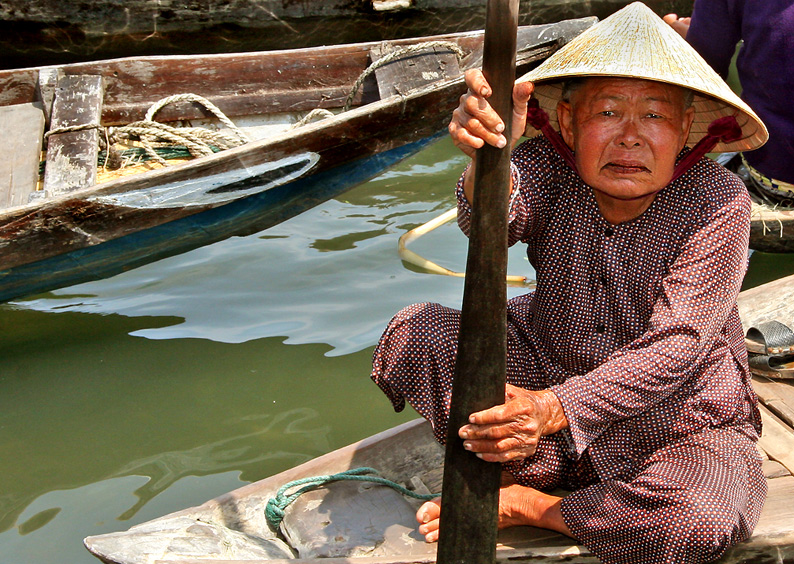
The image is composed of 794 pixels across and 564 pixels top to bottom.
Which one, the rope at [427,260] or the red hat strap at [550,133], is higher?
the red hat strap at [550,133]

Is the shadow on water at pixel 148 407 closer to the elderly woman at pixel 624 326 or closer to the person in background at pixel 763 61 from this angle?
the elderly woman at pixel 624 326

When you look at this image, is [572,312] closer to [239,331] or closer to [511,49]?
[511,49]

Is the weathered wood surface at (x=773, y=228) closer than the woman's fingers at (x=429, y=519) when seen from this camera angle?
No

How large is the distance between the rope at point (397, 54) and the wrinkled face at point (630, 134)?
2.25 m

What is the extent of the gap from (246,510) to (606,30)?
134 cm

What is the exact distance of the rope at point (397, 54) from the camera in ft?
13.0

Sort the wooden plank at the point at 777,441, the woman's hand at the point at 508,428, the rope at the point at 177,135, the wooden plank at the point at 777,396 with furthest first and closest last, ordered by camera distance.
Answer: the rope at the point at 177,135, the wooden plank at the point at 777,396, the wooden plank at the point at 777,441, the woman's hand at the point at 508,428

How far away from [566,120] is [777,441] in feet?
3.24

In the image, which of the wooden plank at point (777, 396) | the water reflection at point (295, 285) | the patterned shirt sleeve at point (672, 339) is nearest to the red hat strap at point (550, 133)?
the patterned shirt sleeve at point (672, 339)

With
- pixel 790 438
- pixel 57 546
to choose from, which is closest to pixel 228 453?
pixel 57 546

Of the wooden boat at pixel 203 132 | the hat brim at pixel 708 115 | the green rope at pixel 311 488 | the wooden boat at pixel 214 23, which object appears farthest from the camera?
the wooden boat at pixel 214 23

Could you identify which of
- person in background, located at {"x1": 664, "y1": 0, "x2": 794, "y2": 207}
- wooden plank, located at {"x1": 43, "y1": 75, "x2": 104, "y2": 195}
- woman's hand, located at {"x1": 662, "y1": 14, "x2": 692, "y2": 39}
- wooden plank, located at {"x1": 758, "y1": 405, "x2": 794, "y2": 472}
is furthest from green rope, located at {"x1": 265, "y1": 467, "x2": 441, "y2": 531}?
woman's hand, located at {"x1": 662, "y1": 14, "x2": 692, "y2": 39}

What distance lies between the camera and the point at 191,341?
132 inches

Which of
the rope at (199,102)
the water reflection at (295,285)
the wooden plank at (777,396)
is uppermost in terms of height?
the rope at (199,102)
